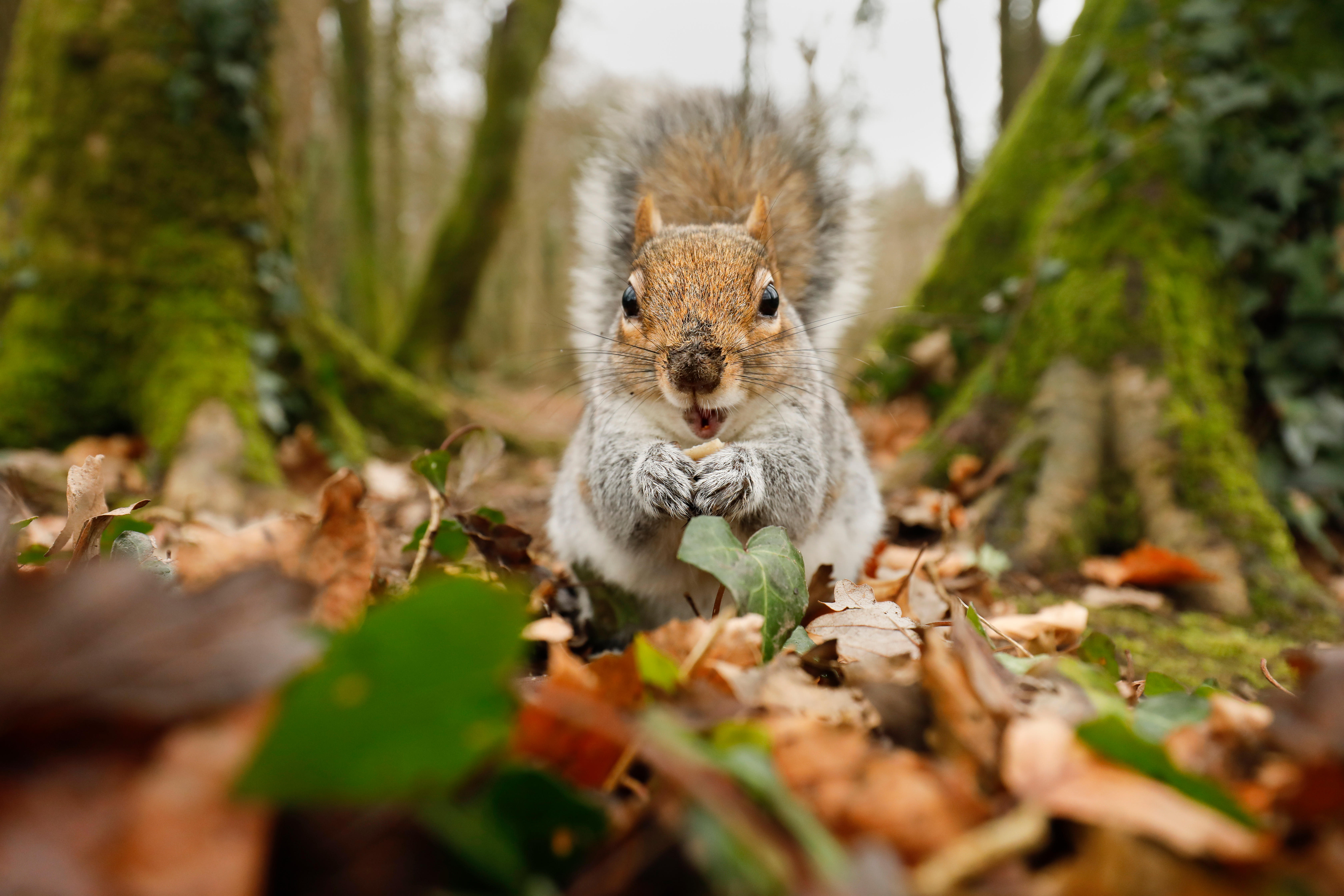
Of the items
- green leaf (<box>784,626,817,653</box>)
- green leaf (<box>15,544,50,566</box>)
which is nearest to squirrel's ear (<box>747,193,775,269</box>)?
green leaf (<box>784,626,817,653</box>)

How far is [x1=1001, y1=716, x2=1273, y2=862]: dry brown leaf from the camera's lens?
0.56 m

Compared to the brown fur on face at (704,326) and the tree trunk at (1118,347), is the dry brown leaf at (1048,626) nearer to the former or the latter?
the brown fur on face at (704,326)

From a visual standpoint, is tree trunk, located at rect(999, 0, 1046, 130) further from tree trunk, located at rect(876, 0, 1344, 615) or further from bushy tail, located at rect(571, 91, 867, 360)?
bushy tail, located at rect(571, 91, 867, 360)

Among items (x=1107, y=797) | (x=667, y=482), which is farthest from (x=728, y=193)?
(x=1107, y=797)

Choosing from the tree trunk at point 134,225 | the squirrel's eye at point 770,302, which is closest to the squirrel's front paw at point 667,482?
the squirrel's eye at point 770,302

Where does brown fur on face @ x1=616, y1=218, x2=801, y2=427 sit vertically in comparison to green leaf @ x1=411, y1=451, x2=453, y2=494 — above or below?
above

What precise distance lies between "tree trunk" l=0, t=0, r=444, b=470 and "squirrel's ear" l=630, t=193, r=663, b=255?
5.90 ft

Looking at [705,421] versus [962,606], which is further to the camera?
[705,421]

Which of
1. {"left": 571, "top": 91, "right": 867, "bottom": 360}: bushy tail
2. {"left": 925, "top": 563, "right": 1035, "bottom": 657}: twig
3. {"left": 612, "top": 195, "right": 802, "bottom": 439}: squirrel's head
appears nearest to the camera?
{"left": 925, "top": 563, "right": 1035, "bottom": 657}: twig

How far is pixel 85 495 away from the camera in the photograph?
121 cm

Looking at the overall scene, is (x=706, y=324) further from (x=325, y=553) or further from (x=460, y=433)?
(x=325, y=553)

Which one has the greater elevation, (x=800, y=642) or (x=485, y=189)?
(x=485, y=189)

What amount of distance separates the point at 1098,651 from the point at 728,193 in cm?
176

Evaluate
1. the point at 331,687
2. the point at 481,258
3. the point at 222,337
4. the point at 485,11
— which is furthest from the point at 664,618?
the point at 485,11
